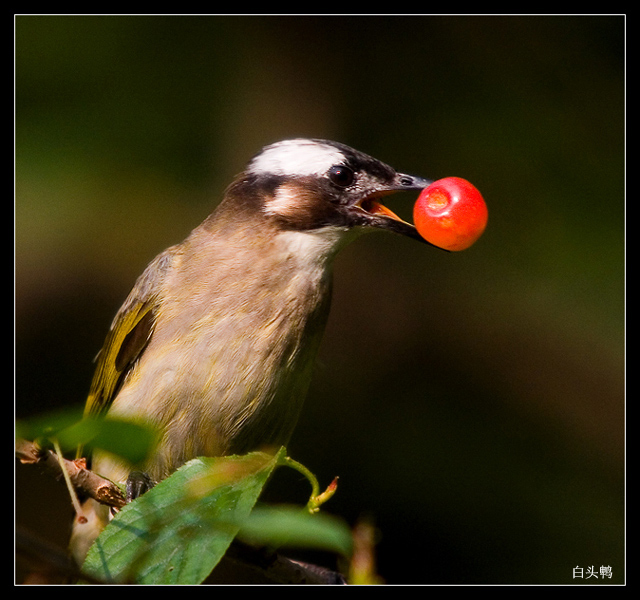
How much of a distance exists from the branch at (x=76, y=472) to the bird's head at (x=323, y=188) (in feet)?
5.06

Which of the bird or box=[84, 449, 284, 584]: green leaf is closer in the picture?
box=[84, 449, 284, 584]: green leaf

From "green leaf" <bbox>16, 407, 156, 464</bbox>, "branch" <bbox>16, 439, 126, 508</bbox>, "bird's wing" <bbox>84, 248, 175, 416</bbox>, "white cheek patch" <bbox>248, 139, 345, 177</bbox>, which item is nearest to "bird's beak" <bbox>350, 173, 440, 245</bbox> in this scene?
"white cheek patch" <bbox>248, 139, 345, 177</bbox>

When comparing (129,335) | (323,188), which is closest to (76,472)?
(129,335)

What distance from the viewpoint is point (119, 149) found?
554 cm

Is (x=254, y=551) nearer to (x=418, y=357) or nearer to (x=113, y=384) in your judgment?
(x=113, y=384)

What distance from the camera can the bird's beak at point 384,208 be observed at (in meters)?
3.40

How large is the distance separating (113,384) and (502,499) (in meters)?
3.30

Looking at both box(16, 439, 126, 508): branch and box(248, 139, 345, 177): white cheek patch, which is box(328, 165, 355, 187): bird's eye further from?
box(16, 439, 126, 508): branch

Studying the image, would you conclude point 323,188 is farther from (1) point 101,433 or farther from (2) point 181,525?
(1) point 101,433

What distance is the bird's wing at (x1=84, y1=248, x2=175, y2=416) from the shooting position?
3.56 m

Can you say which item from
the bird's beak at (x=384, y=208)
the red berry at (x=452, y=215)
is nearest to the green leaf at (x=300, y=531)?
the red berry at (x=452, y=215)

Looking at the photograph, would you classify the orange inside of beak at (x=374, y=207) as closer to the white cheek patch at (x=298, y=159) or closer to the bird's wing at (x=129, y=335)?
the white cheek patch at (x=298, y=159)

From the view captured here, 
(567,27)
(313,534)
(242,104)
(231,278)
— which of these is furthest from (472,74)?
(313,534)

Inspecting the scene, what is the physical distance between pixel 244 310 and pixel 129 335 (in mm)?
599
